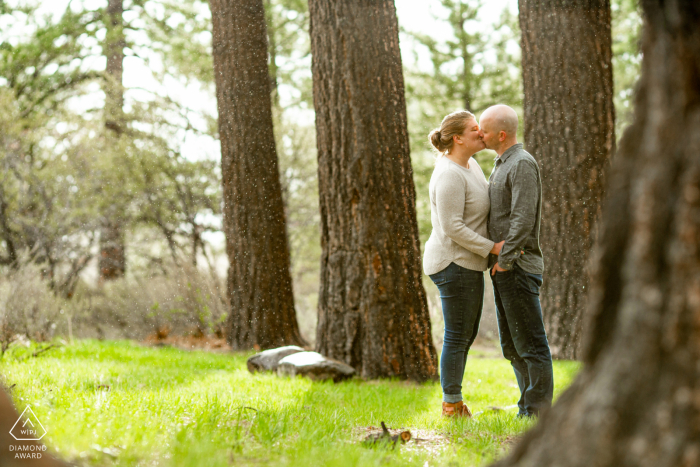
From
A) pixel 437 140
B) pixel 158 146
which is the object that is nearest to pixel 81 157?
pixel 158 146

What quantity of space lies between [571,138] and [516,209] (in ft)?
12.7

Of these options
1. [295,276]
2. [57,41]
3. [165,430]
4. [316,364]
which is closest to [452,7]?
[295,276]

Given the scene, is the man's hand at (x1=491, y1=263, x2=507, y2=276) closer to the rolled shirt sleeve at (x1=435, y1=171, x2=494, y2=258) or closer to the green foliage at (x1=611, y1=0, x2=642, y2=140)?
the rolled shirt sleeve at (x1=435, y1=171, x2=494, y2=258)

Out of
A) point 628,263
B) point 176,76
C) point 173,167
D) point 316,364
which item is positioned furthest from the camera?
point 176,76

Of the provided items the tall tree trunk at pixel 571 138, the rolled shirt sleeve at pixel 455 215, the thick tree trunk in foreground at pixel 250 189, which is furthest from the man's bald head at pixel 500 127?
the thick tree trunk in foreground at pixel 250 189

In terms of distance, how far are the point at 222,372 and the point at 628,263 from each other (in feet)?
14.3

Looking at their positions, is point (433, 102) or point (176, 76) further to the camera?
point (433, 102)

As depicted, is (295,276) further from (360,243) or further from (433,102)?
(360,243)

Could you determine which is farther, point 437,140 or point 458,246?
point 437,140

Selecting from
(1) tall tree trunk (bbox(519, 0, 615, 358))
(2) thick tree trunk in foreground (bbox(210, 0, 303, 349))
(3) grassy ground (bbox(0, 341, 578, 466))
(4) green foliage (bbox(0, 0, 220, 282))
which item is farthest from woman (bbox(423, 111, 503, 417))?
(4) green foliage (bbox(0, 0, 220, 282))

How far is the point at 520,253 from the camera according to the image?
3264 millimetres

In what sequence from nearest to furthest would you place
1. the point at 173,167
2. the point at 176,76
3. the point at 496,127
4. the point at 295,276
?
the point at 496,127 < the point at 173,167 < the point at 176,76 < the point at 295,276

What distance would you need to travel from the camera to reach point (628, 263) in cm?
121

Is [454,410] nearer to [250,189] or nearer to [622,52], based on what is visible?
[250,189]
